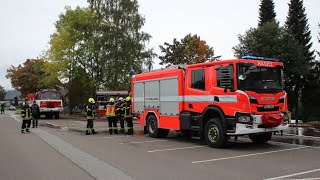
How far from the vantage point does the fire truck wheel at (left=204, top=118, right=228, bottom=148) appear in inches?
506

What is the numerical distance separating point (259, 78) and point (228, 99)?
121cm

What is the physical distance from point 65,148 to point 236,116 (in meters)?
5.90

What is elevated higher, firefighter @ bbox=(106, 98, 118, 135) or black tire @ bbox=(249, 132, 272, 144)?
firefighter @ bbox=(106, 98, 118, 135)

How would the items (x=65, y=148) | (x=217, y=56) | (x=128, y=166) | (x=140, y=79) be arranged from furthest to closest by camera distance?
(x=217, y=56)
(x=140, y=79)
(x=65, y=148)
(x=128, y=166)

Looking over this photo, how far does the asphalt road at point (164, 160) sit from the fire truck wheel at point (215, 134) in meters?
0.28

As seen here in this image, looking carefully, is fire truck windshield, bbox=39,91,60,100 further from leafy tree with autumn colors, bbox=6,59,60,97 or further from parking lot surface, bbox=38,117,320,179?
leafy tree with autumn colors, bbox=6,59,60,97

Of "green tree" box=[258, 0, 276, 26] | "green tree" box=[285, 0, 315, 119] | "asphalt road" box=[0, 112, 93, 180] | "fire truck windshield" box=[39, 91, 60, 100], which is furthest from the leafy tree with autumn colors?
"asphalt road" box=[0, 112, 93, 180]

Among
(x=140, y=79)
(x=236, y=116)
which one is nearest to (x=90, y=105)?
(x=140, y=79)

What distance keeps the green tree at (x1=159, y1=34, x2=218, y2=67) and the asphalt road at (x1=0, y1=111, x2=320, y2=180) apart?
42.7 metres

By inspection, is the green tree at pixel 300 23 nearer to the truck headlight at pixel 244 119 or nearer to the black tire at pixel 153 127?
the black tire at pixel 153 127

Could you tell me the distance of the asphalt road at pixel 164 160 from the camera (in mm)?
8852

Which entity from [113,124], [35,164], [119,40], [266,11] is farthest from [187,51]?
[35,164]

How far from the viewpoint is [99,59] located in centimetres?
4419

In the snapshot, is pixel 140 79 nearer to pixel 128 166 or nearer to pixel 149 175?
pixel 128 166
